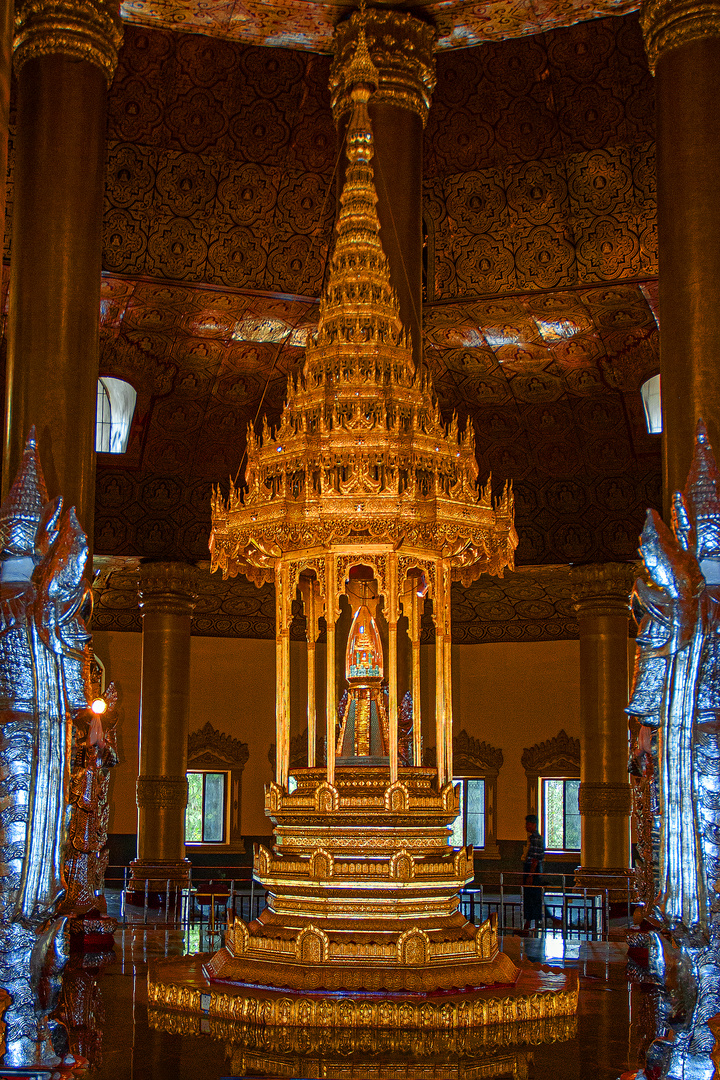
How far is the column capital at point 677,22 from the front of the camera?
27.3 ft

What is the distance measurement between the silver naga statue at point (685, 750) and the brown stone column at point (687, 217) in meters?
3.34

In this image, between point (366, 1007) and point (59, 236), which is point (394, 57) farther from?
point (366, 1007)

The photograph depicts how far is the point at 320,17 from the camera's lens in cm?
1172

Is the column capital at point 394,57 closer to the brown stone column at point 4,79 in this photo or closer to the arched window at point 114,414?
the brown stone column at point 4,79

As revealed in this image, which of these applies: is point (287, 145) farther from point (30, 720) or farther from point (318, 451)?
point (30, 720)

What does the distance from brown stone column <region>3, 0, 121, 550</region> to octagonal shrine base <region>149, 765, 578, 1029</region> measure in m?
2.74

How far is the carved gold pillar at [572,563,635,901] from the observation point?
49.9 ft

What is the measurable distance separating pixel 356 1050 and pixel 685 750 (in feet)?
7.06

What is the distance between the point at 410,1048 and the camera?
5.51 metres

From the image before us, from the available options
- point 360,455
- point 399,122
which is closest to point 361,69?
point 399,122

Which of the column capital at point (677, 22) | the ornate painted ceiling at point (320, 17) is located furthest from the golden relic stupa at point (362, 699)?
the ornate painted ceiling at point (320, 17)

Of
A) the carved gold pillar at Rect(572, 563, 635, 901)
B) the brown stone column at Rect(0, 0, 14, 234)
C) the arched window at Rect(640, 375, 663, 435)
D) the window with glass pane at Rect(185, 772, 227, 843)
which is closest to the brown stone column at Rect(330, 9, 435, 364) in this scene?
the brown stone column at Rect(0, 0, 14, 234)

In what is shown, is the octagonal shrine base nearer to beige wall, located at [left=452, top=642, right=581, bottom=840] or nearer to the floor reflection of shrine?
the floor reflection of shrine

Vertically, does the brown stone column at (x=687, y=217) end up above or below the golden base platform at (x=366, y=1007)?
above
